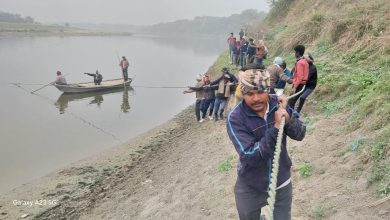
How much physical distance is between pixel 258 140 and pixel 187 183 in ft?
18.8

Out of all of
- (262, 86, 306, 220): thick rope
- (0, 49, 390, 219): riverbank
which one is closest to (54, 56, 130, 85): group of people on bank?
(0, 49, 390, 219): riverbank

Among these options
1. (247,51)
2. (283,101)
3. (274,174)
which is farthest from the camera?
(247,51)

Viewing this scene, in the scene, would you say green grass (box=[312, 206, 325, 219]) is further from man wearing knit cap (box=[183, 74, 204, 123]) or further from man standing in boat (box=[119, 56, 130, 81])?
man standing in boat (box=[119, 56, 130, 81])

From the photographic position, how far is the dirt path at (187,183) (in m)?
5.62

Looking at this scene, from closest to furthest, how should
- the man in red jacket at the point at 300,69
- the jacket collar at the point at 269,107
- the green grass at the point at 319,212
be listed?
1. the jacket collar at the point at 269,107
2. the green grass at the point at 319,212
3. the man in red jacket at the point at 300,69

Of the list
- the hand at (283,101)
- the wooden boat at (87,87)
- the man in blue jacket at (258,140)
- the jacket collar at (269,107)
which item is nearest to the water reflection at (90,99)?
the wooden boat at (87,87)

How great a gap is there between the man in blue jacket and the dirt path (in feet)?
6.84

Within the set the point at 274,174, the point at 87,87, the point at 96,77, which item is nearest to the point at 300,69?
the point at 274,174

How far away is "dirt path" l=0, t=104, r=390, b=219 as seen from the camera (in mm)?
5625

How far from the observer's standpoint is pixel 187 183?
342 inches

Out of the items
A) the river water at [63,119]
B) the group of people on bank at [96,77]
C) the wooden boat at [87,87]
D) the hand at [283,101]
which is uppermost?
the hand at [283,101]

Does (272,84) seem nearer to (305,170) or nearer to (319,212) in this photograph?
(305,170)

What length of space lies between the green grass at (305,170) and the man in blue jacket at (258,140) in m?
3.35

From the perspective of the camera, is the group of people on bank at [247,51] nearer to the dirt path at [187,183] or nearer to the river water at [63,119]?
the river water at [63,119]
